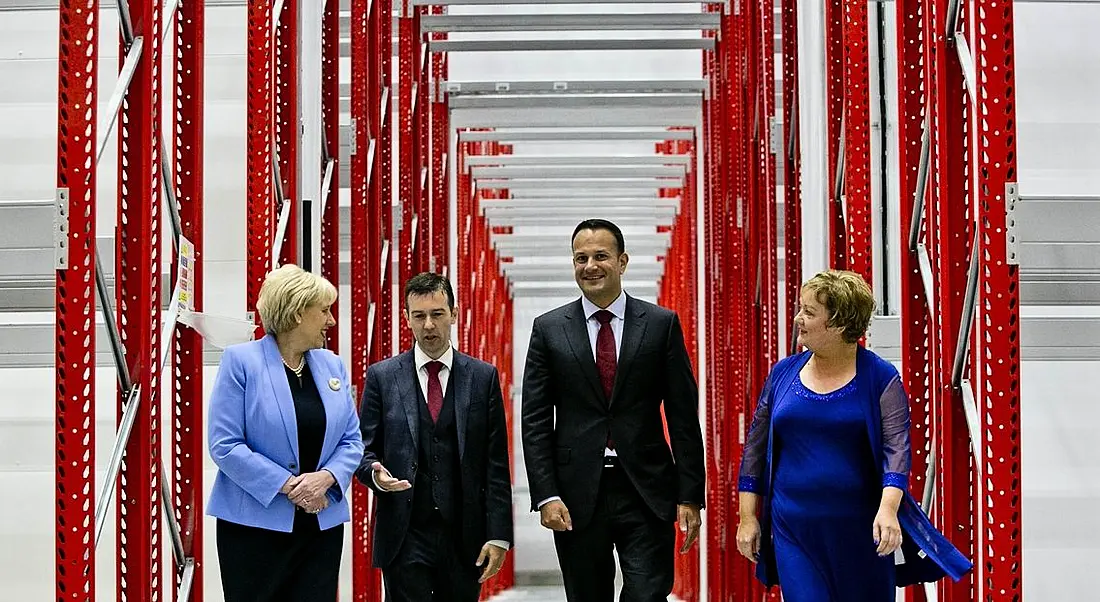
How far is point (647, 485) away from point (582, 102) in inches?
275

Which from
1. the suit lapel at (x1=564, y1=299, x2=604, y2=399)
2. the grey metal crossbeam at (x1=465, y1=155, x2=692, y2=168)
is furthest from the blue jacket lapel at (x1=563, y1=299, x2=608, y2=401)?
the grey metal crossbeam at (x1=465, y1=155, x2=692, y2=168)

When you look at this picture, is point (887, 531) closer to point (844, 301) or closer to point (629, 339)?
point (844, 301)

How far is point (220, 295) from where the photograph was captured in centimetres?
725

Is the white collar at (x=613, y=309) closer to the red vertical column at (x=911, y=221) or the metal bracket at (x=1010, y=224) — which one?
the red vertical column at (x=911, y=221)

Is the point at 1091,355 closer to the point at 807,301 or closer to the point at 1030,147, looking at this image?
the point at 1030,147

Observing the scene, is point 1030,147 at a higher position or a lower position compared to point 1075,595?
higher

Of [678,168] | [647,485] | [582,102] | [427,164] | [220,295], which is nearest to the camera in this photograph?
[647,485]

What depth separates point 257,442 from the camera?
4.18 meters

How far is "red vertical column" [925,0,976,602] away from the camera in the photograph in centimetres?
438

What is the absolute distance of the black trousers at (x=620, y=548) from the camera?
186 inches

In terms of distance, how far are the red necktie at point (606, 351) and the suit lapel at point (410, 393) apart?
0.61 m

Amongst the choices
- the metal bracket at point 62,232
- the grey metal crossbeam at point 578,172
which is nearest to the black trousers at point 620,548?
the metal bracket at point 62,232

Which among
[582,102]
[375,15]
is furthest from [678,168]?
[375,15]

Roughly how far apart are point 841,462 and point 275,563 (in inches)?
63.0
